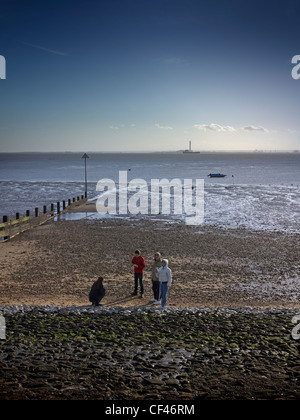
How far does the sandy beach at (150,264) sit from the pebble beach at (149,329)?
0.08m

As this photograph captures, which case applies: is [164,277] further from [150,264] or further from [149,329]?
[150,264]

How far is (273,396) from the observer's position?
22.6ft

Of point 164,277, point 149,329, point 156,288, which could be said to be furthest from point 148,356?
point 156,288

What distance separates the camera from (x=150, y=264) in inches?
724

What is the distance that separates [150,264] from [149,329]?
8.58m

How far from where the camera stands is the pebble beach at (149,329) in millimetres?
7184

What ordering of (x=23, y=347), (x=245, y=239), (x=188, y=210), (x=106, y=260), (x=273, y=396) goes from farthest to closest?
(x=188, y=210) < (x=245, y=239) < (x=106, y=260) < (x=23, y=347) < (x=273, y=396)

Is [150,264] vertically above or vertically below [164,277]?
below

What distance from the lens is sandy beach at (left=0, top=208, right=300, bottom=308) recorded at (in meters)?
14.0

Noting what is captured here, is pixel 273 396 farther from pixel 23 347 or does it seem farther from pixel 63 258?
pixel 63 258

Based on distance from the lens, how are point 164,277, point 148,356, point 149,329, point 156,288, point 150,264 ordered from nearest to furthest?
point 148,356 → point 149,329 → point 164,277 → point 156,288 → point 150,264

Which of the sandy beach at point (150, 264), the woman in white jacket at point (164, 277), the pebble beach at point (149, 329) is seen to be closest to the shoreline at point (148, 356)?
the pebble beach at point (149, 329)
